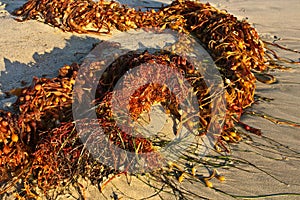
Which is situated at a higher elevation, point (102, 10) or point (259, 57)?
point (102, 10)

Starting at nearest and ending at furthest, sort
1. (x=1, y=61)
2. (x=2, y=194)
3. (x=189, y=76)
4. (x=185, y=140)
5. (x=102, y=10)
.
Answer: (x=2, y=194) → (x=185, y=140) → (x=189, y=76) → (x=1, y=61) → (x=102, y=10)

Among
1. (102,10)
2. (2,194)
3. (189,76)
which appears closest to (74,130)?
(2,194)

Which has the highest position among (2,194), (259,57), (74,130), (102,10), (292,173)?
(102,10)

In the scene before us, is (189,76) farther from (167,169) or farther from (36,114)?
(36,114)

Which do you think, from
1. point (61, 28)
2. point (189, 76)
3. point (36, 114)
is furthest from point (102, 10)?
point (36, 114)

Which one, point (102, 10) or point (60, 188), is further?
point (102, 10)

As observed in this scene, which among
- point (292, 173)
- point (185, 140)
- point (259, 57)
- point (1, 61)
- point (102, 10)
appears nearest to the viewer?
point (292, 173)
